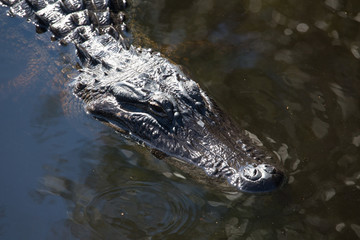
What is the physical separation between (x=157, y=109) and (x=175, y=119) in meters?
0.20

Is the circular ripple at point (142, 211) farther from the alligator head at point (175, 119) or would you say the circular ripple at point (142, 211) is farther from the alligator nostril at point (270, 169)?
the alligator nostril at point (270, 169)

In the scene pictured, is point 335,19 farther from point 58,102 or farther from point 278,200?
point 58,102

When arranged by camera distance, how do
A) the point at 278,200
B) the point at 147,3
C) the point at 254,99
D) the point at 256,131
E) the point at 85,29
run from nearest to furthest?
the point at 278,200 → the point at 256,131 → the point at 254,99 → the point at 85,29 → the point at 147,3

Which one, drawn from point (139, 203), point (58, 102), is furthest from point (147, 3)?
point (139, 203)

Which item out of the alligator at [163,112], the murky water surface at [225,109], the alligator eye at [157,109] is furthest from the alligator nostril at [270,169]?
the alligator eye at [157,109]

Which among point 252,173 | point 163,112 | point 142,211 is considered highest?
point 163,112

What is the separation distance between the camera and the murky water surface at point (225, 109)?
3.65 meters

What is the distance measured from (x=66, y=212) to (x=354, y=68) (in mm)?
3510

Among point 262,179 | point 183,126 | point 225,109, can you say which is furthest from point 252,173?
point 225,109

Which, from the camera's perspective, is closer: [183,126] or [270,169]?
[270,169]

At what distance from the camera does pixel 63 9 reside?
19.0ft

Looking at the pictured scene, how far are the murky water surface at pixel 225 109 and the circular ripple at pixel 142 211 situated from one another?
1cm

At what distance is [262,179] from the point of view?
368cm

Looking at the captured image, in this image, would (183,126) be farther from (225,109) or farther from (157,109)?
(225,109)
